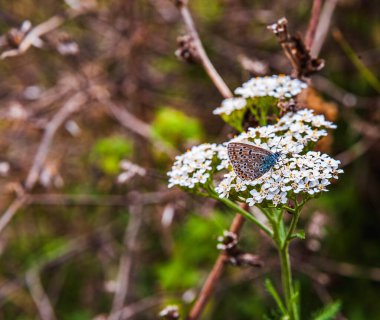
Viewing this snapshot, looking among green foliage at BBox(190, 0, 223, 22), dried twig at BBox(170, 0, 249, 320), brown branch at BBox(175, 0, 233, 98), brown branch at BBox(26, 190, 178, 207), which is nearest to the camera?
dried twig at BBox(170, 0, 249, 320)

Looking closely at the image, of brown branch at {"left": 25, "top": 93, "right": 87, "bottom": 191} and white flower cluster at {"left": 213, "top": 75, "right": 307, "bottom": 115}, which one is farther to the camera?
brown branch at {"left": 25, "top": 93, "right": 87, "bottom": 191}

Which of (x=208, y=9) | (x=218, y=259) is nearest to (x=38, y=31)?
(x=218, y=259)

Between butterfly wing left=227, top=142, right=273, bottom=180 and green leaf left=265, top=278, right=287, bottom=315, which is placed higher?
butterfly wing left=227, top=142, right=273, bottom=180

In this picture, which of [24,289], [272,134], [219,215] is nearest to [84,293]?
[24,289]

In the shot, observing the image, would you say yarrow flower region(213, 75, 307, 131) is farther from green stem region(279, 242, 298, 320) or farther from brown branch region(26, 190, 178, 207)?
brown branch region(26, 190, 178, 207)

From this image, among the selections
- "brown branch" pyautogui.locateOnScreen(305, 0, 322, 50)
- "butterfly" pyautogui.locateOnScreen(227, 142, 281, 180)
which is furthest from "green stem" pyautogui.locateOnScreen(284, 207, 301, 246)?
"brown branch" pyautogui.locateOnScreen(305, 0, 322, 50)

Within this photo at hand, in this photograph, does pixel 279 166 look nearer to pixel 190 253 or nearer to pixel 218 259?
pixel 218 259

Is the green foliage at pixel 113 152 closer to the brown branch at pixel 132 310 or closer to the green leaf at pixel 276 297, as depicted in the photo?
the brown branch at pixel 132 310

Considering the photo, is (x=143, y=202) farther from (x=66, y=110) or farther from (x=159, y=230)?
(x=159, y=230)
